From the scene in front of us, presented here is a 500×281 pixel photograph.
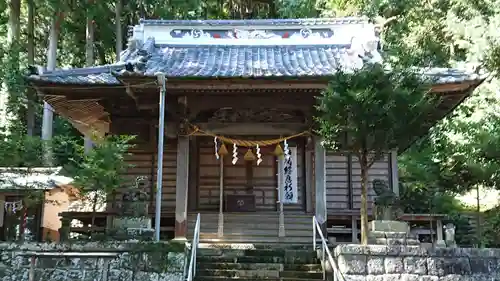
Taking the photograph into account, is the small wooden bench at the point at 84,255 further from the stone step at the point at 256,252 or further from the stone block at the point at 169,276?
the stone step at the point at 256,252

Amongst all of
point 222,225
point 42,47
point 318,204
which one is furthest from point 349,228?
point 42,47

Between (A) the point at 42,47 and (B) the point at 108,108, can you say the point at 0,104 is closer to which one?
(A) the point at 42,47

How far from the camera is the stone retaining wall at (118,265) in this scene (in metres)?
9.12

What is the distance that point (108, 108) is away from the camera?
12953mm

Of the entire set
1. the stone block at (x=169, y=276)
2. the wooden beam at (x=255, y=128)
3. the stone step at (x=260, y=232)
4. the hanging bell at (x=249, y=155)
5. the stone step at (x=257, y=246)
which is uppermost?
the wooden beam at (x=255, y=128)

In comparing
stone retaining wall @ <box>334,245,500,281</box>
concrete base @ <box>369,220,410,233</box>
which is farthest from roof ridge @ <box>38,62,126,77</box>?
stone retaining wall @ <box>334,245,500,281</box>

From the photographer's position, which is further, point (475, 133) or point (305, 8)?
point (305, 8)

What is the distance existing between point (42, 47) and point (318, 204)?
2185 centimetres

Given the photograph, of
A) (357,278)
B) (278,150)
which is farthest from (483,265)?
Answer: (278,150)

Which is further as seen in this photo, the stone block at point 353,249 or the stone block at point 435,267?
the stone block at point 435,267

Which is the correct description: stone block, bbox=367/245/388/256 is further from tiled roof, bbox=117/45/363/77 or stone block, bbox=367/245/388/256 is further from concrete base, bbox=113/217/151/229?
concrete base, bbox=113/217/151/229

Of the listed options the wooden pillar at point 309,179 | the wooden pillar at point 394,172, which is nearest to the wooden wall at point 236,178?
the wooden pillar at point 309,179

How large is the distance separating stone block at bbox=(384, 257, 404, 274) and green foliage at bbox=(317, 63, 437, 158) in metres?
1.77

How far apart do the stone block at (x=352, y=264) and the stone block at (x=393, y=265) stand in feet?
1.27
